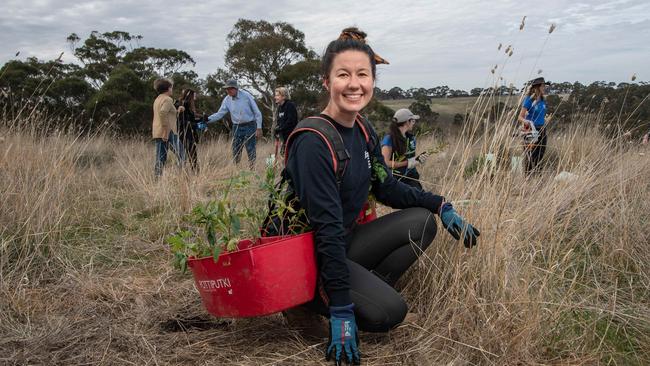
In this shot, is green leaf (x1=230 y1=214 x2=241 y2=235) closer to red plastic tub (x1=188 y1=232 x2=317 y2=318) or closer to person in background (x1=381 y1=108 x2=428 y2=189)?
red plastic tub (x1=188 y1=232 x2=317 y2=318)

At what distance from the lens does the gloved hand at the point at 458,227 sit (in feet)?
7.07

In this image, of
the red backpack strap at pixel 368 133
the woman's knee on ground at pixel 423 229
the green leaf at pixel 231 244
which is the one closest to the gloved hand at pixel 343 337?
the green leaf at pixel 231 244

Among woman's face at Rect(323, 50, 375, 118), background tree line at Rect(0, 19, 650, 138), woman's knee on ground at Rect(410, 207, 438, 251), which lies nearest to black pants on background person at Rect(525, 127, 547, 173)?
woman's knee on ground at Rect(410, 207, 438, 251)

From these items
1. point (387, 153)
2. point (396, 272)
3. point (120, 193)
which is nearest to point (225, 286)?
point (396, 272)

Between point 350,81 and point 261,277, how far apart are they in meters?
0.80

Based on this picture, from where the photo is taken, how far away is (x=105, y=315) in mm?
2322

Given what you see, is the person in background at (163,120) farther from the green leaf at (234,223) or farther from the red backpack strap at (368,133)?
the green leaf at (234,223)

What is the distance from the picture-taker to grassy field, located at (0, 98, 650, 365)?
1.92 m

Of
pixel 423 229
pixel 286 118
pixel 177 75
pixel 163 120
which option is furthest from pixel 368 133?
pixel 177 75

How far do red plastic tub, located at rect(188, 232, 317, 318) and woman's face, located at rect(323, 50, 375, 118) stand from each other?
1.68ft

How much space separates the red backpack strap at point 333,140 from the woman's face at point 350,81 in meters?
0.10

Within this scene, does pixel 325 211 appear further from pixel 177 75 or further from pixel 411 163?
pixel 177 75

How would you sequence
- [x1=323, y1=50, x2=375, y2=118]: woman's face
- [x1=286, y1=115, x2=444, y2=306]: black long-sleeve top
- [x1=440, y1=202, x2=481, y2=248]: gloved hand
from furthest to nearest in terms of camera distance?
[x1=440, y1=202, x2=481, y2=248]: gloved hand, [x1=323, y1=50, x2=375, y2=118]: woman's face, [x1=286, y1=115, x2=444, y2=306]: black long-sleeve top

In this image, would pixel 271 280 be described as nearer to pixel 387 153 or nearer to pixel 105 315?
pixel 105 315
